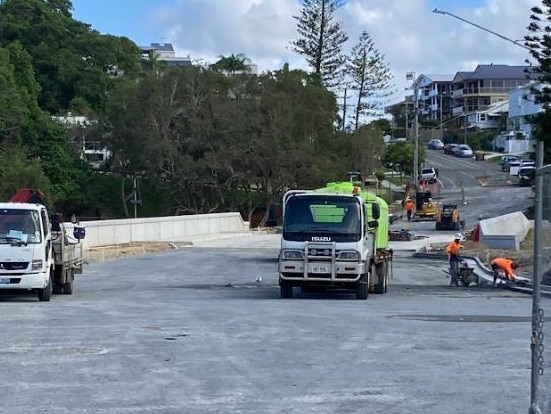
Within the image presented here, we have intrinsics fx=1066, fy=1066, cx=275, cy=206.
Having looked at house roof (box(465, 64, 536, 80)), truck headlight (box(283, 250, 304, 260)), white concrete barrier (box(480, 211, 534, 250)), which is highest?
house roof (box(465, 64, 536, 80))

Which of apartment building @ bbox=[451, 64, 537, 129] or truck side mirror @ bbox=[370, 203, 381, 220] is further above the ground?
apartment building @ bbox=[451, 64, 537, 129]

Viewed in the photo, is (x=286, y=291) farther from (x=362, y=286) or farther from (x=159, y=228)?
(x=159, y=228)

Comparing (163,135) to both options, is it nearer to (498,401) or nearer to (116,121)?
(116,121)

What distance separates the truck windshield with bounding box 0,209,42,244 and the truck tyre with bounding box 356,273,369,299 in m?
7.55

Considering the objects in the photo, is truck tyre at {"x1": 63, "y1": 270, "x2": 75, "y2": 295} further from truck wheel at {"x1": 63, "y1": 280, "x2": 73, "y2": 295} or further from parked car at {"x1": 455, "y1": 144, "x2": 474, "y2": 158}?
parked car at {"x1": 455, "y1": 144, "x2": 474, "y2": 158}

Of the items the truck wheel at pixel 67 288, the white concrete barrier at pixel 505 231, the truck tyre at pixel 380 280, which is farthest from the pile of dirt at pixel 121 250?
the truck tyre at pixel 380 280

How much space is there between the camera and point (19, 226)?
23594 mm

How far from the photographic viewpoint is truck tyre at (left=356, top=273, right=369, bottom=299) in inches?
1003

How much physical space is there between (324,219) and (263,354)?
424 inches

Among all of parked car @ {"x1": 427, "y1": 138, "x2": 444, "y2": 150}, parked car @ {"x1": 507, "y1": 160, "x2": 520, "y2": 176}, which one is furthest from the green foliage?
parked car @ {"x1": 427, "y1": 138, "x2": 444, "y2": 150}

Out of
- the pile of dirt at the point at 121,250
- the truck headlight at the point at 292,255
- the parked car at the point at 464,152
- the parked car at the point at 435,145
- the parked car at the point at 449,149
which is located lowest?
the pile of dirt at the point at 121,250

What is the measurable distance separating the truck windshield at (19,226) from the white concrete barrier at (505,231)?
2819 centimetres

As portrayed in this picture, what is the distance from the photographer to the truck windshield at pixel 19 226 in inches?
924

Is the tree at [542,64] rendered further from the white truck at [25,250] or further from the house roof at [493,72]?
the house roof at [493,72]
